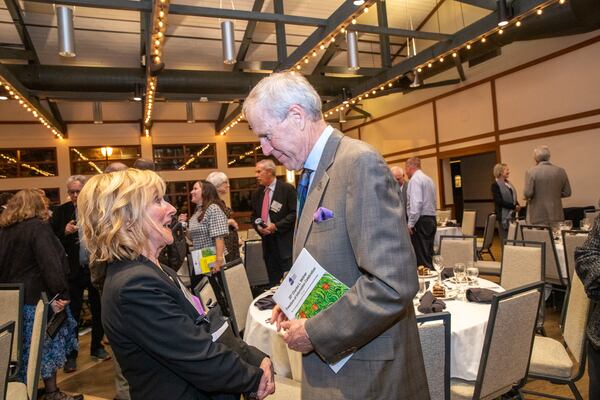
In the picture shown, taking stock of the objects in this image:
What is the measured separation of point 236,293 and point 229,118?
9437 millimetres

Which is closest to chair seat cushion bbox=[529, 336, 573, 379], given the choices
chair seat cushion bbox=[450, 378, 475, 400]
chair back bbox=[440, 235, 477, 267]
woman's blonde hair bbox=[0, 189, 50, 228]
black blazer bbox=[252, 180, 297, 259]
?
chair seat cushion bbox=[450, 378, 475, 400]

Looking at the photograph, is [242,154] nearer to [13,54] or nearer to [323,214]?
[13,54]

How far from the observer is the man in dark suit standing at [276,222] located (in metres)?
4.42

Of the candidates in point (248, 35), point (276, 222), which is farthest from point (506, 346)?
point (248, 35)

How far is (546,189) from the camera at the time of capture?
18.6ft

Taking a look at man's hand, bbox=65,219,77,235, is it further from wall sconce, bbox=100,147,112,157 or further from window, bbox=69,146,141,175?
wall sconce, bbox=100,147,112,157

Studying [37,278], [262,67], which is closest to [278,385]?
[37,278]

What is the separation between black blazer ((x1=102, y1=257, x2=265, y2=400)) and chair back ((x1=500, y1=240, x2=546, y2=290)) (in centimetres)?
269

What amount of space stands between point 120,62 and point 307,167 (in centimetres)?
1026

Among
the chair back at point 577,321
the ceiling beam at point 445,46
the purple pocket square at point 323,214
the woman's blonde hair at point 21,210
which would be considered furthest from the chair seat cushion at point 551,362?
the ceiling beam at point 445,46

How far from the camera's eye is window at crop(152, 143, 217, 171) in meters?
13.4

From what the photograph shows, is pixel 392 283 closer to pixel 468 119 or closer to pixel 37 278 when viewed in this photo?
pixel 37 278

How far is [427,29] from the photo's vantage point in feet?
37.4

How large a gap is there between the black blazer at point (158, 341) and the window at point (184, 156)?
41.6 ft
